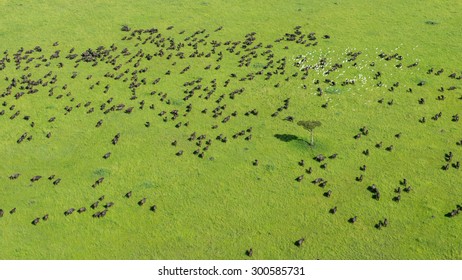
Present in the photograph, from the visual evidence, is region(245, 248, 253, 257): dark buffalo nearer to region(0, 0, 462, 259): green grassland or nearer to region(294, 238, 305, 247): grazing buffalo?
region(0, 0, 462, 259): green grassland

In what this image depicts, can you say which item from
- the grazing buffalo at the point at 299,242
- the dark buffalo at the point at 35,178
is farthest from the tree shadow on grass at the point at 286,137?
the dark buffalo at the point at 35,178

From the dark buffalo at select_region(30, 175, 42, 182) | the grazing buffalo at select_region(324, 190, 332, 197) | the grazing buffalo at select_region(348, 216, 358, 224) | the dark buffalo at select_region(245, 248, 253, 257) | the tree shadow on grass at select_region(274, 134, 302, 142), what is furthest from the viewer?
the tree shadow on grass at select_region(274, 134, 302, 142)

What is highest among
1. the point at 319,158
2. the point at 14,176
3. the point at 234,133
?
the point at 319,158

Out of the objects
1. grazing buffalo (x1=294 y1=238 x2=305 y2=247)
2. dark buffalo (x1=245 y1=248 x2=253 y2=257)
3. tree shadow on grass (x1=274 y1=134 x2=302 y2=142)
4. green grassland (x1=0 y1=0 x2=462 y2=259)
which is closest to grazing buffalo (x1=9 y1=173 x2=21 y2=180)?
green grassland (x1=0 y1=0 x2=462 y2=259)

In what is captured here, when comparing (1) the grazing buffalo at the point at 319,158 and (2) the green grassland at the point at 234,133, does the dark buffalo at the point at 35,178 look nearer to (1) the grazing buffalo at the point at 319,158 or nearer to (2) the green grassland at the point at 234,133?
(2) the green grassland at the point at 234,133

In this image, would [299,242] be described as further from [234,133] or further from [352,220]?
[234,133]

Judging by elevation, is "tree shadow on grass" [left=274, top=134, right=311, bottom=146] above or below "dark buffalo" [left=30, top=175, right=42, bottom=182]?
above

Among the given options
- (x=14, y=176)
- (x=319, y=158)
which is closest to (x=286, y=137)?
(x=319, y=158)

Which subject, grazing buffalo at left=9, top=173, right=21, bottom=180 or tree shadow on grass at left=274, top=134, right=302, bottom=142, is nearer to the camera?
grazing buffalo at left=9, top=173, right=21, bottom=180

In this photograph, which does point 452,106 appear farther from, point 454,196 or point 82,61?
point 82,61

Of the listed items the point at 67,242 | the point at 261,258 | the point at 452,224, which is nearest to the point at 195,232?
the point at 261,258
